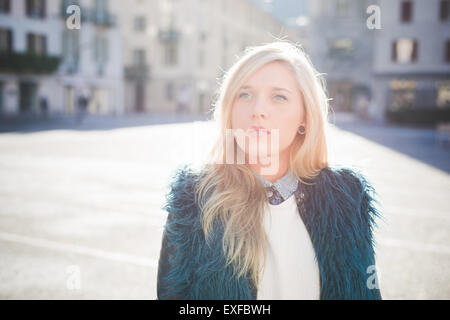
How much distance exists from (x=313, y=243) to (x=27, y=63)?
3517cm

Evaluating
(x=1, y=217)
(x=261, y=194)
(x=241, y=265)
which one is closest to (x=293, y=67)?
(x=261, y=194)

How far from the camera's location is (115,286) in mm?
4199

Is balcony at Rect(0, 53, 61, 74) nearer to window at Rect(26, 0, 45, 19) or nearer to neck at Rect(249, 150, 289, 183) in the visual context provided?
window at Rect(26, 0, 45, 19)

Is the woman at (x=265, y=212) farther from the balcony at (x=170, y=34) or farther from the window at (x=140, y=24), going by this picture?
the window at (x=140, y=24)

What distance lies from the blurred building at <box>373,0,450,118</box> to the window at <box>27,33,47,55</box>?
26043mm

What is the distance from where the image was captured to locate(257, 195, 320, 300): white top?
1941mm

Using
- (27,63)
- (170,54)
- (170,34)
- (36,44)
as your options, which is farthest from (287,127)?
(170,54)

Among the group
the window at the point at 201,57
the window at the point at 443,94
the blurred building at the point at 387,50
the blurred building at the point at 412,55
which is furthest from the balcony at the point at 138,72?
the window at the point at 443,94

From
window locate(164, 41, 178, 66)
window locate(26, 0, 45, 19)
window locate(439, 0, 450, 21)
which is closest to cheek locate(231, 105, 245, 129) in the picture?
window locate(26, 0, 45, 19)

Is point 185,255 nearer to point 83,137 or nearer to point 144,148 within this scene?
point 144,148

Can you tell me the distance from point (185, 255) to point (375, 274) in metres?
0.85

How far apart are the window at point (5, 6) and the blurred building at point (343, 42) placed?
942 inches

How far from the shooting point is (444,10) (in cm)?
3512

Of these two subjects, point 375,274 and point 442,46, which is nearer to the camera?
point 375,274
